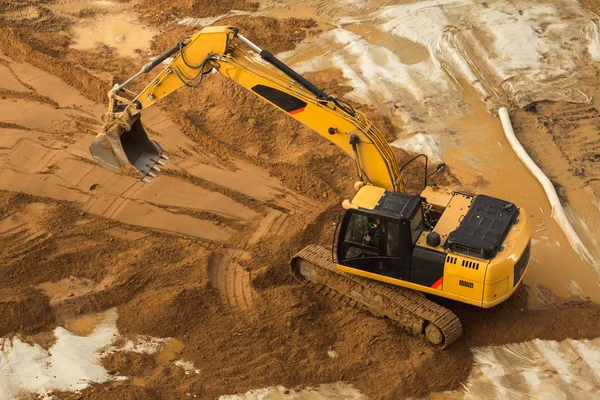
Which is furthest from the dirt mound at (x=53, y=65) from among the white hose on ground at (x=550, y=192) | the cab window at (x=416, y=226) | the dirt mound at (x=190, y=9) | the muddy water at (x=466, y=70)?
the cab window at (x=416, y=226)

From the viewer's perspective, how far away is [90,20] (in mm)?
20625

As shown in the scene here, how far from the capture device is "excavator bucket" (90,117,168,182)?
12430 mm

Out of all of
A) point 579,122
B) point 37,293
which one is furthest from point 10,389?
point 579,122

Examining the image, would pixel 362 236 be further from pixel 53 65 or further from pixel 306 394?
pixel 53 65

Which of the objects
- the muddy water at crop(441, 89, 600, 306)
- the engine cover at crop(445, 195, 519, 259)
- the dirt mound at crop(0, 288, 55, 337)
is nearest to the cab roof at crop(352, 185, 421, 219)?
the engine cover at crop(445, 195, 519, 259)

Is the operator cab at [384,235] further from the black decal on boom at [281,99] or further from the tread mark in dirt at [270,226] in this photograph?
the tread mark in dirt at [270,226]

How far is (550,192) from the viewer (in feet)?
45.8

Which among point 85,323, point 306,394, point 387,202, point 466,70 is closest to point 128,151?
point 85,323

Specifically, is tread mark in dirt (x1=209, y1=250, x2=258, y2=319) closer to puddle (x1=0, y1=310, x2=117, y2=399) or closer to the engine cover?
puddle (x1=0, y1=310, x2=117, y2=399)

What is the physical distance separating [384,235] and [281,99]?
2.55 m

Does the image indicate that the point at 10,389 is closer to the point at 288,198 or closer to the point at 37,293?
the point at 37,293

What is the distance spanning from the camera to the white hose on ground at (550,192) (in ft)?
42.4

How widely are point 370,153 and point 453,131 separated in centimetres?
522

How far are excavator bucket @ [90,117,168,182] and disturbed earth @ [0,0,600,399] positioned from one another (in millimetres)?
1194
